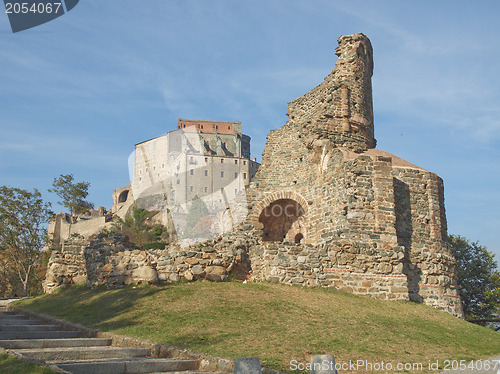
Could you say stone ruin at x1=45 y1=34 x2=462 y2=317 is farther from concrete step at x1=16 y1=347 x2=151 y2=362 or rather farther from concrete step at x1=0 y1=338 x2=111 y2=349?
concrete step at x1=16 y1=347 x2=151 y2=362

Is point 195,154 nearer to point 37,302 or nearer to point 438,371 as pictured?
point 37,302

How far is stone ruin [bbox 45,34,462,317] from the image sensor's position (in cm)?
1455

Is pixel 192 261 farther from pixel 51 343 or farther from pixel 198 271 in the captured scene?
pixel 51 343

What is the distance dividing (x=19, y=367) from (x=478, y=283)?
25.1 metres

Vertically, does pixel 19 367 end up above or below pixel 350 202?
below

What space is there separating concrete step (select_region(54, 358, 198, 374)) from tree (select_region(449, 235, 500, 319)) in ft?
68.7

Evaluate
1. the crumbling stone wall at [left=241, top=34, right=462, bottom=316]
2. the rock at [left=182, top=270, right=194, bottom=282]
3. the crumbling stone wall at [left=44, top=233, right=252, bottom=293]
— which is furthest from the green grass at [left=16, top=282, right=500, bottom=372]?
the crumbling stone wall at [left=241, top=34, right=462, bottom=316]

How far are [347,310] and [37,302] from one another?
36.1ft

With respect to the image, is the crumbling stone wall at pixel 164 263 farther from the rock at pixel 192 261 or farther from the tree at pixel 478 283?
the tree at pixel 478 283

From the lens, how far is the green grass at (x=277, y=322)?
322 inches

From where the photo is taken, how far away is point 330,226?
17.2m

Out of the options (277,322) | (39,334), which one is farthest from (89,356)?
(277,322)

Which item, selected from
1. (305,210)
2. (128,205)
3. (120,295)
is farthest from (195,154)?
(120,295)

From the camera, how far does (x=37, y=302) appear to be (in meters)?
16.3
